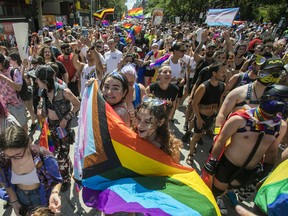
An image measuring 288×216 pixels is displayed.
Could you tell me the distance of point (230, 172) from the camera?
8.73 feet

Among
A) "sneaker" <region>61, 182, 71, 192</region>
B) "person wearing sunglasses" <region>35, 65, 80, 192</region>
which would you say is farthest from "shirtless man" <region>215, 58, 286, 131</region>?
"sneaker" <region>61, 182, 71, 192</region>

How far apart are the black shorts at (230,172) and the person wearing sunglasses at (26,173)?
187 cm

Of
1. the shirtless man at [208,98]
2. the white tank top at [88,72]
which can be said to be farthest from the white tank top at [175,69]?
the white tank top at [88,72]

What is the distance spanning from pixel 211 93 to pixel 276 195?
237 cm

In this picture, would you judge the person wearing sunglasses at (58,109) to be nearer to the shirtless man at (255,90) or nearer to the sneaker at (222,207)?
the shirtless man at (255,90)

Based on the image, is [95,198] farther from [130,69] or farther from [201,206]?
[130,69]

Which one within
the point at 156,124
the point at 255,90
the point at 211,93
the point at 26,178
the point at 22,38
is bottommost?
the point at 26,178

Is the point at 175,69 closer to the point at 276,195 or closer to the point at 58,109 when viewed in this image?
the point at 58,109

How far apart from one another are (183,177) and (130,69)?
76.8 inches

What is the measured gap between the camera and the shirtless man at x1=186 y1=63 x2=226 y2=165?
12.0 ft

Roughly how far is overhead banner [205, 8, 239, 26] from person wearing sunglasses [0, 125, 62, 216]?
12.5 metres

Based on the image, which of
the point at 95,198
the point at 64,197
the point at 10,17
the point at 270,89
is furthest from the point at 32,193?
the point at 10,17

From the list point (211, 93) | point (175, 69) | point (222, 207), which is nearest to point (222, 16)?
point (175, 69)

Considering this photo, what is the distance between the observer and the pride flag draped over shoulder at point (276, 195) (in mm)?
1508
